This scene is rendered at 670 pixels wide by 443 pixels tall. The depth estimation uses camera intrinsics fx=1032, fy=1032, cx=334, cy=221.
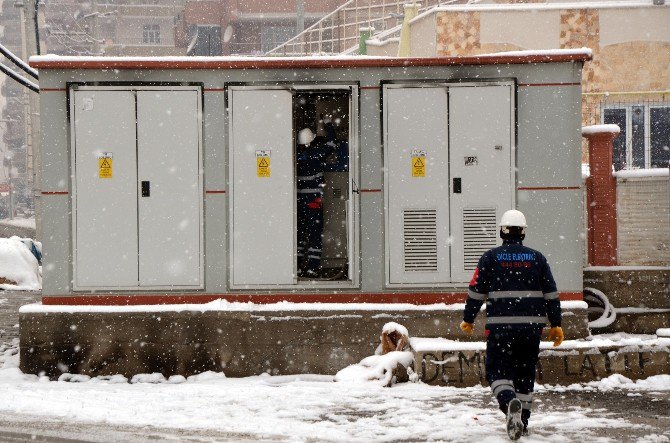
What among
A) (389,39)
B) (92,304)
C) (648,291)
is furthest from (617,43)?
(92,304)

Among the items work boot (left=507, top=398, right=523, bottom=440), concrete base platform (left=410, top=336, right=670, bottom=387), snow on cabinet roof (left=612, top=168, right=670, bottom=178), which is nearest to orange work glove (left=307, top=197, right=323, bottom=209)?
concrete base platform (left=410, top=336, right=670, bottom=387)

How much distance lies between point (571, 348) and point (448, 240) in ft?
6.32

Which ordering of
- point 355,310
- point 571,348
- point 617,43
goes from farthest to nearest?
point 617,43
point 355,310
point 571,348

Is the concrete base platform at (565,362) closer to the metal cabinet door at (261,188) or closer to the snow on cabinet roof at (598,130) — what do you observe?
the metal cabinet door at (261,188)

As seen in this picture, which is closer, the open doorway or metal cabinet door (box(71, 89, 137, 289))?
metal cabinet door (box(71, 89, 137, 289))

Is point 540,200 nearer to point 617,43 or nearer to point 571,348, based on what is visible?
point 571,348

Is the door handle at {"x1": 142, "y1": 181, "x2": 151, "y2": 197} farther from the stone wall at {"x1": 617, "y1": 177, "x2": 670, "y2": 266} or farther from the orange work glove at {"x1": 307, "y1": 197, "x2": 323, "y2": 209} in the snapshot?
the stone wall at {"x1": 617, "y1": 177, "x2": 670, "y2": 266}

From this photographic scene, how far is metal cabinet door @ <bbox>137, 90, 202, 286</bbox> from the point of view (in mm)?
11961

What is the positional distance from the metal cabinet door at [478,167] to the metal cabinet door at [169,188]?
9.82 feet

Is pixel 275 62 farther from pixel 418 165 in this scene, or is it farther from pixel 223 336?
pixel 223 336

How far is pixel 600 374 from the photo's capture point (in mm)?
11070

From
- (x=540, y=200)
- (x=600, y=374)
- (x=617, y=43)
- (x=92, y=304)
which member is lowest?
(x=600, y=374)

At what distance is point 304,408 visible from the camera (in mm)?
9617

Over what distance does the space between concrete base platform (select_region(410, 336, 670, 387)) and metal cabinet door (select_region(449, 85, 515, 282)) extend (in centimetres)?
129
